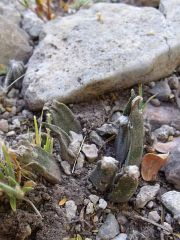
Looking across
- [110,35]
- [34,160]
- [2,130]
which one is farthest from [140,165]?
[110,35]

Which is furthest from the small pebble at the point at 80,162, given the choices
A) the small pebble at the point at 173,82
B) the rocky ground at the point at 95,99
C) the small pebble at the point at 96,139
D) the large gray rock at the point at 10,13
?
the large gray rock at the point at 10,13

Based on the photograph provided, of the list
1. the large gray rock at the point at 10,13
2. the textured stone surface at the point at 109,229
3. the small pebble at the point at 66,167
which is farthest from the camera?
the large gray rock at the point at 10,13

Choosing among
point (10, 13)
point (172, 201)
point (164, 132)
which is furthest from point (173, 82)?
point (10, 13)

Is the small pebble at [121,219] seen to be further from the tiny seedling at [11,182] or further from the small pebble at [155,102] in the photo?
the small pebble at [155,102]

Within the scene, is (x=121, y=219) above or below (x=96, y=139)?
below

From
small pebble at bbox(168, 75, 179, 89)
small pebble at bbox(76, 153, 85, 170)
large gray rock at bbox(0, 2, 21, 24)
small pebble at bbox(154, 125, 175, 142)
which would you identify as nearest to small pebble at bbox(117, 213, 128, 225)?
small pebble at bbox(76, 153, 85, 170)

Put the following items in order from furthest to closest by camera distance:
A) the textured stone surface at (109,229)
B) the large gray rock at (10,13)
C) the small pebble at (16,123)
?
1. the large gray rock at (10,13)
2. the small pebble at (16,123)
3. the textured stone surface at (109,229)

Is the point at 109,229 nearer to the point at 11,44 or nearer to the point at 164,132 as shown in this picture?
the point at 164,132

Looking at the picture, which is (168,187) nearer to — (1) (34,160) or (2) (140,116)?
(2) (140,116)
